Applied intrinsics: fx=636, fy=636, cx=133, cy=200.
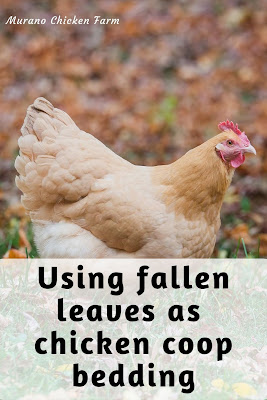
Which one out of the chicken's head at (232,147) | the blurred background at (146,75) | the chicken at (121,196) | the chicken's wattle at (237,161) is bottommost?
the chicken at (121,196)

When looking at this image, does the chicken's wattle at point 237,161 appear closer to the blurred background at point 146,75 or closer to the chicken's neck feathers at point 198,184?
the chicken's neck feathers at point 198,184

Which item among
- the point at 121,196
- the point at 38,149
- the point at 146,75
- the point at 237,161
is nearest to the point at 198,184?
the point at 237,161

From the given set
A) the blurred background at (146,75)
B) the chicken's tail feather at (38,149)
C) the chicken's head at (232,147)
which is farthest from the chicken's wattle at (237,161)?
the blurred background at (146,75)

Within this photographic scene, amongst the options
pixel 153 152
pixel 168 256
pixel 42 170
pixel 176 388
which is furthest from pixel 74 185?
pixel 153 152

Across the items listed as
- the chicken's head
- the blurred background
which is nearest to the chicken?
the chicken's head

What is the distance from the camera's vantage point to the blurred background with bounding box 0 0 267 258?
772 cm

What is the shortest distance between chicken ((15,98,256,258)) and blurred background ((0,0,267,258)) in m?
2.39

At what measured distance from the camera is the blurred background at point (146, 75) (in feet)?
25.3

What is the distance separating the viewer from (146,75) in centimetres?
905

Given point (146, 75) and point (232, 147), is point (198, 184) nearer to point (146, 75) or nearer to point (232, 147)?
point (232, 147)

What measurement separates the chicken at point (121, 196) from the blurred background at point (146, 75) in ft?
7.84

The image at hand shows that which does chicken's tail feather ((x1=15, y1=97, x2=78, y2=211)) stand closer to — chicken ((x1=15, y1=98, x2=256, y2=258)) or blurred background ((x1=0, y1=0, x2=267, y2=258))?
chicken ((x1=15, y1=98, x2=256, y2=258))

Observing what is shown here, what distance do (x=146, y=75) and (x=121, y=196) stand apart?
18.0 feet

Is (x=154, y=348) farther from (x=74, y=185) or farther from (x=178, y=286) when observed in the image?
(x=74, y=185)
